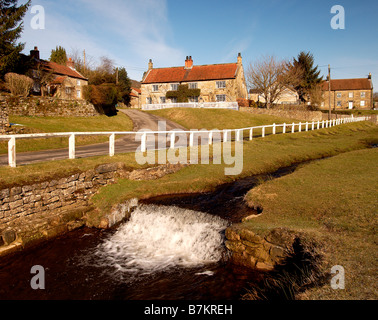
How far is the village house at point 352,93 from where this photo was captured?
260 ft

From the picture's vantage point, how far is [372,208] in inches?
274

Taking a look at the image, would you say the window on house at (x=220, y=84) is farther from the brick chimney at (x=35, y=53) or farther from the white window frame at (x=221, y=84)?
the brick chimney at (x=35, y=53)

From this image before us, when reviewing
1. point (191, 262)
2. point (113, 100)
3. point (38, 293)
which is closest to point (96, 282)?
point (38, 293)

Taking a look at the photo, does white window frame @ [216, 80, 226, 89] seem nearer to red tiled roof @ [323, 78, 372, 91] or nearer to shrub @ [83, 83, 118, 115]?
shrub @ [83, 83, 118, 115]

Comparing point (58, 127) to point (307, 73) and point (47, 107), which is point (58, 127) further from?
point (307, 73)

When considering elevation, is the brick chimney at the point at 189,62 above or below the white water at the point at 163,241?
above

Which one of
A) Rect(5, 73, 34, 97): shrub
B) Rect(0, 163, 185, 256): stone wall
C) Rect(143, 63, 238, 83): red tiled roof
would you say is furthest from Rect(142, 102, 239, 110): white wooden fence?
Rect(0, 163, 185, 256): stone wall

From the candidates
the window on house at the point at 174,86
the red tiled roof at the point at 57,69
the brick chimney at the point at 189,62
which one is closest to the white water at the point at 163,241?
the red tiled roof at the point at 57,69

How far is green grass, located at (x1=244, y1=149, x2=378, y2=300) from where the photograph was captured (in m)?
4.23

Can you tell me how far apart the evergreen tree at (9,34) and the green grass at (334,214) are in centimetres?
3487

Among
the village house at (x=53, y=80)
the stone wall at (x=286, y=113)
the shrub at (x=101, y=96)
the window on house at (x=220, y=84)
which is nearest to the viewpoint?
the shrub at (x=101, y=96)

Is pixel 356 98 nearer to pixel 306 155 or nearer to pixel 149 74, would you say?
pixel 149 74

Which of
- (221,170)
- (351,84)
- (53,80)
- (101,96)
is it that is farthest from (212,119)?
(351,84)

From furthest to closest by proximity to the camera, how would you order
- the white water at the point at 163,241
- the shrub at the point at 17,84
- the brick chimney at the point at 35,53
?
the brick chimney at the point at 35,53
the shrub at the point at 17,84
the white water at the point at 163,241
